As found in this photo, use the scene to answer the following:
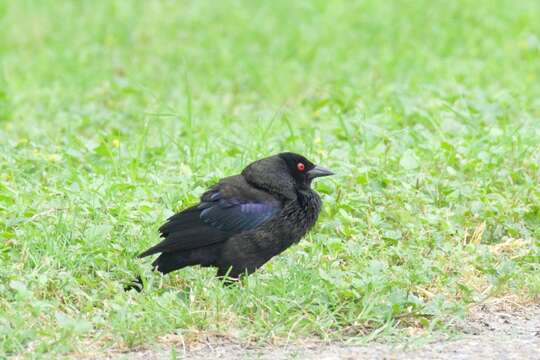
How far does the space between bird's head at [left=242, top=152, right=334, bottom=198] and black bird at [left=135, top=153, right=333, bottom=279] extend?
3 centimetres

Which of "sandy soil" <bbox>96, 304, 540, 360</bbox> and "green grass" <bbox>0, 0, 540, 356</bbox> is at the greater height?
"green grass" <bbox>0, 0, 540, 356</bbox>

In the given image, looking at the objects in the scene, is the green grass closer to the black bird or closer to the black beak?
the black bird

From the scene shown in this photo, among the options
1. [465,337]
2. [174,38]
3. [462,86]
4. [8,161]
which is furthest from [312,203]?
[174,38]

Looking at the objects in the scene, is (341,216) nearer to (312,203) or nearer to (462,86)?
(312,203)

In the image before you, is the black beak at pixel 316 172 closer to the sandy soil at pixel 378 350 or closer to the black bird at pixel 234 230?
the black bird at pixel 234 230

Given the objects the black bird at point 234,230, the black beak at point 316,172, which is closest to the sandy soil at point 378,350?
the black bird at point 234,230

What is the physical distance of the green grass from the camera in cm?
→ 548

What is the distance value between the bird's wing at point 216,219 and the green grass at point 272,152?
240 mm

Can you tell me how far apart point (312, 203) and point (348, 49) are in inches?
227

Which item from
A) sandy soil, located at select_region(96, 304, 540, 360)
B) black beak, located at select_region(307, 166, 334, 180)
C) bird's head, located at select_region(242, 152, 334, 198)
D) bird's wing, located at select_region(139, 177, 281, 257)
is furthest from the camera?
black beak, located at select_region(307, 166, 334, 180)

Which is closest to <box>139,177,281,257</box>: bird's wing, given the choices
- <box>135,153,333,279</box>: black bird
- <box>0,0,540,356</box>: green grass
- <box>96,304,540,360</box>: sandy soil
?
<box>135,153,333,279</box>: black bird

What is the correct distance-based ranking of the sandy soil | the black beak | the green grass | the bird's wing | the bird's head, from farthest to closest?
the black beak
the bird's head
the bird's wing
the green grass
the sandy soil

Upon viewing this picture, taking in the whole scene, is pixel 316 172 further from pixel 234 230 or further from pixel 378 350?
pixel 378 350

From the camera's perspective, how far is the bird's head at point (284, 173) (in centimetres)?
615
